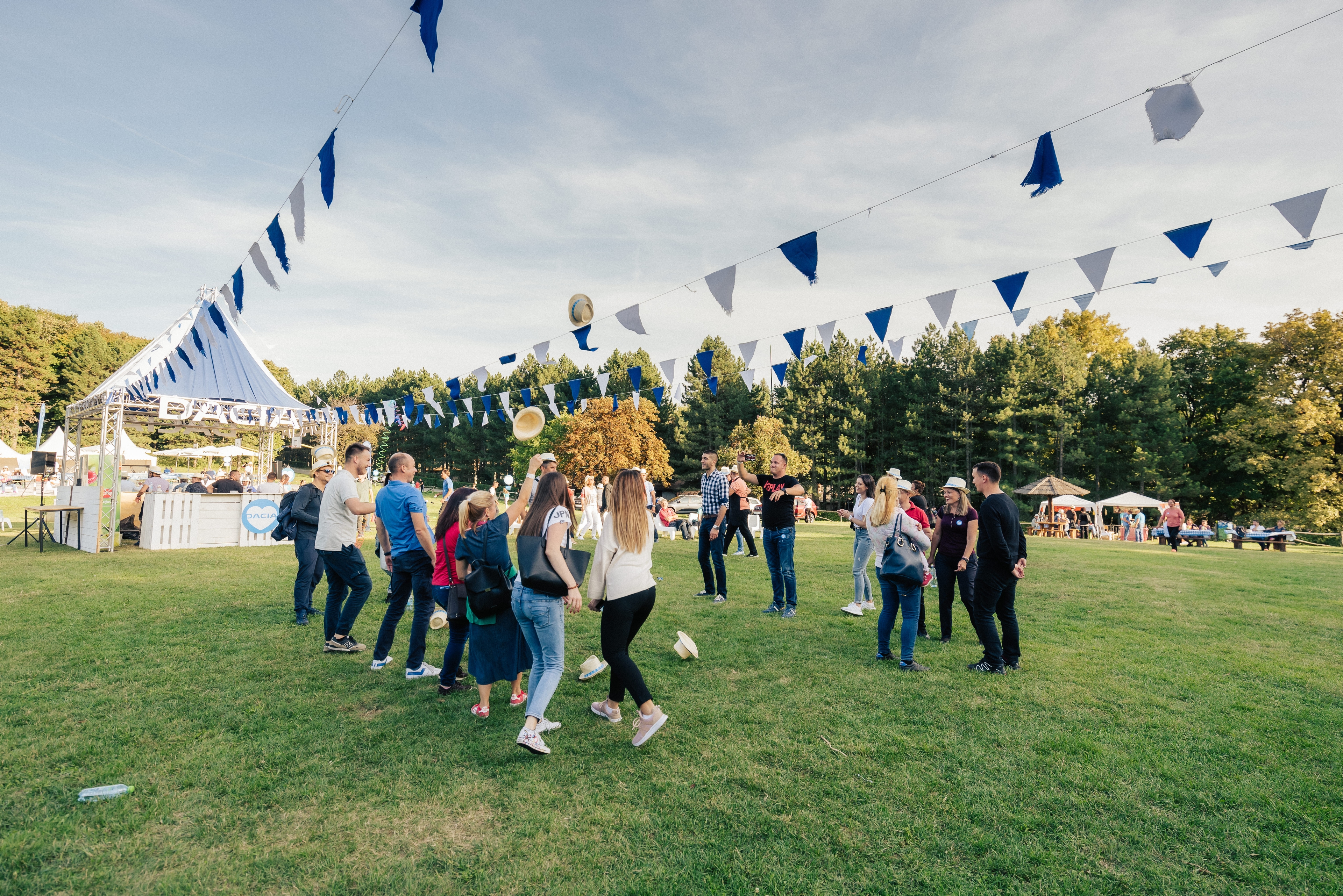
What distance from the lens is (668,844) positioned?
2.80 meters

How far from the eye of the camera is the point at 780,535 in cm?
756

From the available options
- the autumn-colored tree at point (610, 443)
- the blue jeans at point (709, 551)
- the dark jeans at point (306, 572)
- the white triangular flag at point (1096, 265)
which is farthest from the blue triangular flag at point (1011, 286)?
the autumn-colored tree at point (610, 443)

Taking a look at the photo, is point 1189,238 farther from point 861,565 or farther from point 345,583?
point 345,583

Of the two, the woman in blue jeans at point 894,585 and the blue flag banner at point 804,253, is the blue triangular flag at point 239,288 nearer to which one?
the blue flag banner at point 804,253

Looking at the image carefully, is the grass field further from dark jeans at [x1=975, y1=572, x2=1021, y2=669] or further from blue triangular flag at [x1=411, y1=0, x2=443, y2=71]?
blue triangular flag at [x1=411, y1=0, x2=443, y2=71]

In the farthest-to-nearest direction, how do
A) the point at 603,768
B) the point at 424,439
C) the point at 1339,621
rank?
1. the point at 424,439
2. the point at 1339,621
3. the point at 603,768

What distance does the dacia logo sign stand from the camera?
45.4ft

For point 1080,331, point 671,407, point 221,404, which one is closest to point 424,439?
point 671,407

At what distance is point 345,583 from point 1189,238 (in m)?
9.17

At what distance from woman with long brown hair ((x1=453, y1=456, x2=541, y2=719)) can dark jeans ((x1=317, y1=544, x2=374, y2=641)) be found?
1.94m

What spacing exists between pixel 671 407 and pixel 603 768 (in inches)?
1841

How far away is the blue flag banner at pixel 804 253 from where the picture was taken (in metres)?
7.36

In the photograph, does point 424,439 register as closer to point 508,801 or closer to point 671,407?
point 671,407

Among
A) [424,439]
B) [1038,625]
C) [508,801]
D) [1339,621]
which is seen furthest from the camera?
[424,439]
